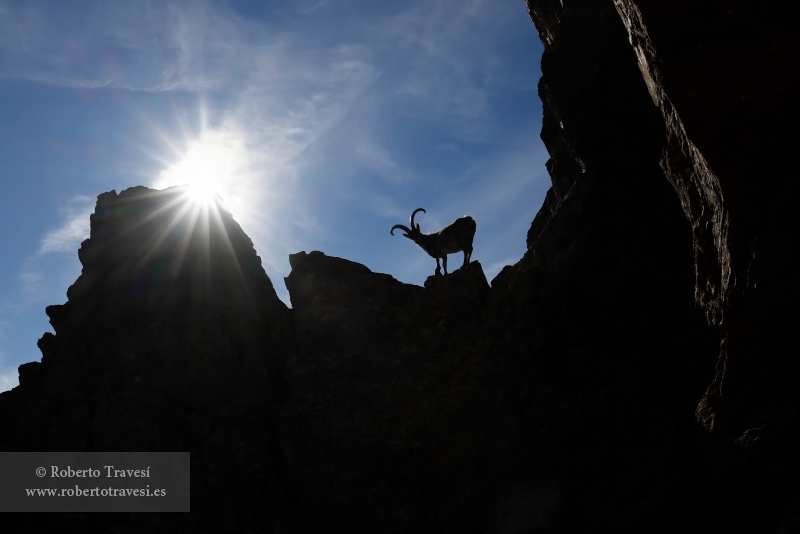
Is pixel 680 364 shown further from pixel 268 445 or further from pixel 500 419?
pixel 268 445

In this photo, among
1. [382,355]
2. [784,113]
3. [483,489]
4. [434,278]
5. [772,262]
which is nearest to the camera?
[784,113]

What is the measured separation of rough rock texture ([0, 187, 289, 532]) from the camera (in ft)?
49.1

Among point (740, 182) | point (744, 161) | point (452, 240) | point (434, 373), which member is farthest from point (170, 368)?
point (744, 161)

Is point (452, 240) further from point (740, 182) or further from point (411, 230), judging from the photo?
point (740, 182)

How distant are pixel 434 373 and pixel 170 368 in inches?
304

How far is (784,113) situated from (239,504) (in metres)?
14.2

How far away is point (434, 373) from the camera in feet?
51.5

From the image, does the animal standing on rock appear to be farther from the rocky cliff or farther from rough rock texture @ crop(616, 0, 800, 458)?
rough rock texture @ crop(616, 0, 800, 458)

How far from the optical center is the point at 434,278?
17.6 m

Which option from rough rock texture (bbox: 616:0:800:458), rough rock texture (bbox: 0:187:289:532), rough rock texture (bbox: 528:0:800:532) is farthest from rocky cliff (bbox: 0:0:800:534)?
rough rock texture (bbox: 616:0:800:458)

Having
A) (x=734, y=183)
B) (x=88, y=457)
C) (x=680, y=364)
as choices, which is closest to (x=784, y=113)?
(x=734, y=183)

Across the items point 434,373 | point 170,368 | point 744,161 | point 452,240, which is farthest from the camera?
point 452,240

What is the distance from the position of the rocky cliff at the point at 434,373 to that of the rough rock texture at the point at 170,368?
2.3 inches

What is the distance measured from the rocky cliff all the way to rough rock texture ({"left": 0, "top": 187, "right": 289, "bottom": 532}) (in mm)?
60
